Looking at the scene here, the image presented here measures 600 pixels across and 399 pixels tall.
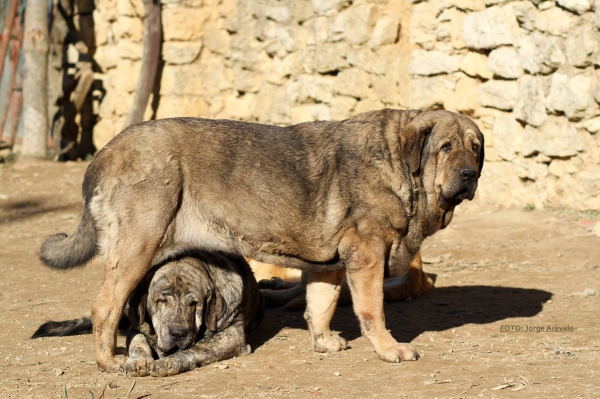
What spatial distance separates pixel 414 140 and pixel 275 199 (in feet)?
3.26

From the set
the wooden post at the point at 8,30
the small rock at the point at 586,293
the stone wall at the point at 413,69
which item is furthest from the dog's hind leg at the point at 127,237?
the wooden post at the point at 8,30

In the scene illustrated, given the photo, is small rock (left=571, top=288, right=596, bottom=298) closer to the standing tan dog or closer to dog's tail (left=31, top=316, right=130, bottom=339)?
the standing tan dog

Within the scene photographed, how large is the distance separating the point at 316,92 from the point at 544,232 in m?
4.53

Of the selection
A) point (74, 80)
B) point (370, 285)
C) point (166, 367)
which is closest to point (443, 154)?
point (370, 285)

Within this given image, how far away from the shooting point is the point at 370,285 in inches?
197

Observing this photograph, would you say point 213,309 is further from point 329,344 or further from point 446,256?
point 446,256

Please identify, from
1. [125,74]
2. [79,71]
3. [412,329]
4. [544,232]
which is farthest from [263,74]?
[412,329]

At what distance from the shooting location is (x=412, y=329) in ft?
19.5

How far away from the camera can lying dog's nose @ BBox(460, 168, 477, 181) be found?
497 cm

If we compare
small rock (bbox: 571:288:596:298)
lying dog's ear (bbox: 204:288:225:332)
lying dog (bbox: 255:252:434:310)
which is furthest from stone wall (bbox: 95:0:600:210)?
lying dog's ear (bbox: 204:288:225:332)

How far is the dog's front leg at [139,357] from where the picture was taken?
4.77m

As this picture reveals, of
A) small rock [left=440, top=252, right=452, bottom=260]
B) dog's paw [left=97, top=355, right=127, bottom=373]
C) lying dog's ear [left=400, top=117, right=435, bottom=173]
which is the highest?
lying dog's ear [left=400, top=117, right=435, bottom=173]

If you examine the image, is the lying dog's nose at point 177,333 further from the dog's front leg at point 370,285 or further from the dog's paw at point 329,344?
the dog's front leg at point 370,285

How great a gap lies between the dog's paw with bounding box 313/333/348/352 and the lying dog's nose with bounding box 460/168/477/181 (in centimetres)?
143
